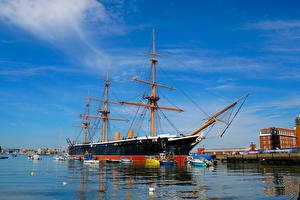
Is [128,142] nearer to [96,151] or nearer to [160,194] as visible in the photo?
[96,151]

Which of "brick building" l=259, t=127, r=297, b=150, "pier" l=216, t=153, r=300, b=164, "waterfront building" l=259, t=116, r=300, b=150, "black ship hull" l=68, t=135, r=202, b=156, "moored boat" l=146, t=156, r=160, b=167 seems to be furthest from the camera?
"brick building" l=259, t=127, r=297, b=150

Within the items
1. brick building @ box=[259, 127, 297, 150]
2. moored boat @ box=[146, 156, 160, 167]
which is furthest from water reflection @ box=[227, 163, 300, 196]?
brick building @ box=[259, 127, 297, 150]

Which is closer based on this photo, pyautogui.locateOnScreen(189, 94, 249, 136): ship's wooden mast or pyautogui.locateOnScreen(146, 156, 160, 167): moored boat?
pyautogui.locateOnScreen(146, 156, 160, 167): moored boat

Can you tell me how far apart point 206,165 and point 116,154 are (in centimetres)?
2760

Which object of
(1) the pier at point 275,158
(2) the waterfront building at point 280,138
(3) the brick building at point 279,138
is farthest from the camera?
(3) the brick building at point 279,138

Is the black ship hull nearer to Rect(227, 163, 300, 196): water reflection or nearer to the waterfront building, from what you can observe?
Rect(227, 163, 300, 196): water reflection

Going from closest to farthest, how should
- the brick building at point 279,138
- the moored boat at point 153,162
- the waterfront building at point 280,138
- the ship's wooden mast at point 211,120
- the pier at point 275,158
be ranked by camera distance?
the moored boat at point 153,162, the ship's wooden mast at point 211,120, the pier at point 275,158, the waterfront building at point 280,138, the brick building at point 279,138

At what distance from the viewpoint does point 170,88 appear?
68.8 m

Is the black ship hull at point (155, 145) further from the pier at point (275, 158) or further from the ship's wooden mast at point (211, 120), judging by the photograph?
the pier at point (275, 158)

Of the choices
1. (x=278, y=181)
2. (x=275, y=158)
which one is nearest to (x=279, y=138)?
(x=275, y=158)

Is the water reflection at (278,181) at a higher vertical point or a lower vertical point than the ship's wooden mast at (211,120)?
lower

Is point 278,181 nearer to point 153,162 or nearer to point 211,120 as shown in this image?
point 153,162

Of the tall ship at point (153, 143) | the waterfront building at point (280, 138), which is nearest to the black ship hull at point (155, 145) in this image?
the tall ship at point (153, 143)

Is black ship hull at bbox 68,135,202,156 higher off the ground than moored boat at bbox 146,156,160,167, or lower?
higher
